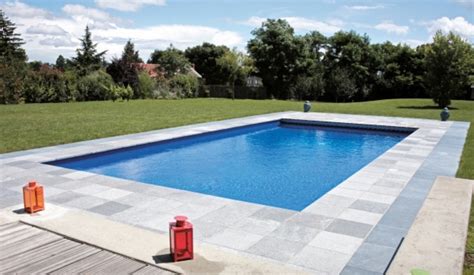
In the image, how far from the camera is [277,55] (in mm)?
31172

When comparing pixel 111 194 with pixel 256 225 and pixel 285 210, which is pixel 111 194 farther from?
pixel 285 210

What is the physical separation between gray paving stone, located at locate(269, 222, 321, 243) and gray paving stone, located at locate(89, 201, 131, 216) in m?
1.88

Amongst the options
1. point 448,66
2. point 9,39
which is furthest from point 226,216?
point 9,39

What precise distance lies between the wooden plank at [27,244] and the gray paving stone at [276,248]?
1842 mm

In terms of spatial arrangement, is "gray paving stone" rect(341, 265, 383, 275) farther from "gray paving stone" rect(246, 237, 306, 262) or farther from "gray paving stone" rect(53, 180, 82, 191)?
"gray paving stone" rect(53, 180, 82, 191)

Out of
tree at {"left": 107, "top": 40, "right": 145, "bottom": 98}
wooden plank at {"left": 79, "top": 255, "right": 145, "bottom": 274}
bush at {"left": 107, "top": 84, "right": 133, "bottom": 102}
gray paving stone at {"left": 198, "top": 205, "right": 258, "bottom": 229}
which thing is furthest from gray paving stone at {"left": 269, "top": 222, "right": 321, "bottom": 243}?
tree at {"left": 107, "top": 40, "right": 145, "bottom": 98}

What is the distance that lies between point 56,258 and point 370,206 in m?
3.51

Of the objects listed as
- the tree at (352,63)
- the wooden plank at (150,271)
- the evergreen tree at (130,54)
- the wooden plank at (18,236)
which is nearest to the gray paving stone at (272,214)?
the wooden plank at (150,271)

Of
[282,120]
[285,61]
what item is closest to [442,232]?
[282,120]

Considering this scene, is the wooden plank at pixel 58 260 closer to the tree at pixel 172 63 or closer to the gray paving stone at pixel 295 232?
the gray paving stone at pixel 295 232

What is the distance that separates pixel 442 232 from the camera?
3031mm

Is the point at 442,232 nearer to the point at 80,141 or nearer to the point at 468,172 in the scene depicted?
the point at 468,172

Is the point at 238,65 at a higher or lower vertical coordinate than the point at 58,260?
higher

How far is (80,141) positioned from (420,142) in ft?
27.7
